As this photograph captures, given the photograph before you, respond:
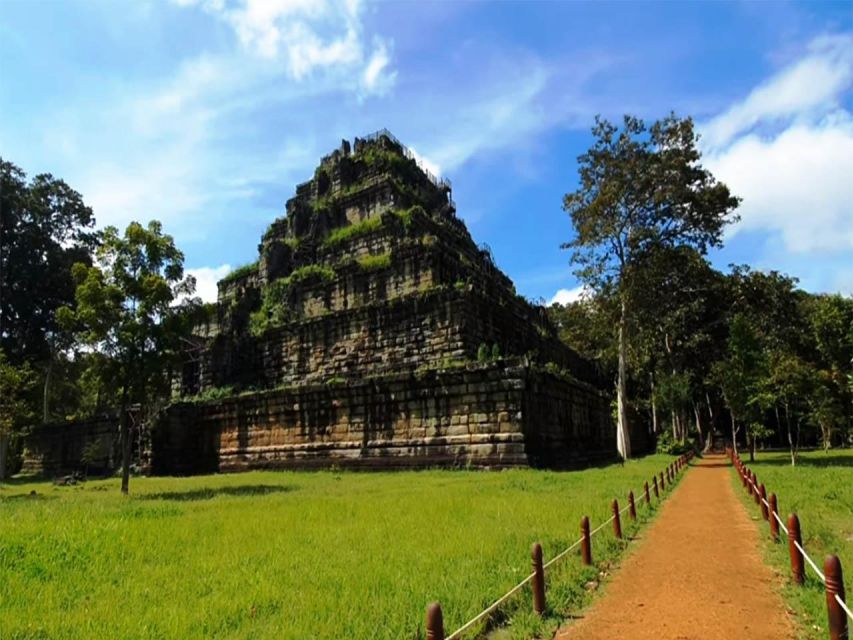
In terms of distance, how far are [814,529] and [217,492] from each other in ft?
45.8

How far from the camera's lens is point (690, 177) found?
1088 inches

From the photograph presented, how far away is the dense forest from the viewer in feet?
57.9

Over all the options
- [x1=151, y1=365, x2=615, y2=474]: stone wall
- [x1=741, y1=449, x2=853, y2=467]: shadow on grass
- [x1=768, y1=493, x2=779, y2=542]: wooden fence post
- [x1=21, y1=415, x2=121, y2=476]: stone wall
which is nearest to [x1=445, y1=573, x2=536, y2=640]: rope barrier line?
[x1=768, y1=493, x2=779, y2=542]: wooden fence post

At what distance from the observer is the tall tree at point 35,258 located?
34.0 metres

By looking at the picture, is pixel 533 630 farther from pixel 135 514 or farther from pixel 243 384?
pixel 243 384

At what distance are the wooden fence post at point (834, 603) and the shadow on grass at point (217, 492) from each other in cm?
1299

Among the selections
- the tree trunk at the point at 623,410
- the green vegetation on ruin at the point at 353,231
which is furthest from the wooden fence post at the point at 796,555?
Answer: the green vegetation on ruin at the point at 353,231

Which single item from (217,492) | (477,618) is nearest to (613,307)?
(217,492)

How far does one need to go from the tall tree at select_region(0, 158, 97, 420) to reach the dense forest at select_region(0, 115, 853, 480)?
71 millimetres

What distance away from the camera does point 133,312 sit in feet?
58.0

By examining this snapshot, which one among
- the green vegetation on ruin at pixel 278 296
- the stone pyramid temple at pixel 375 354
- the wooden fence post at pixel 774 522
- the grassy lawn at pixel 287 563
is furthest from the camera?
the green vegetation on ruin at pixel 278 296

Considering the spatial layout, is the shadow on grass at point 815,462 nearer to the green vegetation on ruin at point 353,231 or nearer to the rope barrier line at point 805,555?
the rope barrier line at point 805,555

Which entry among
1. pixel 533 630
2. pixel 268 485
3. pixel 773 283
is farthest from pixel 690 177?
pixel 533 630

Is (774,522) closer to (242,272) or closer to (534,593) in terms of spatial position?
(534,593)
